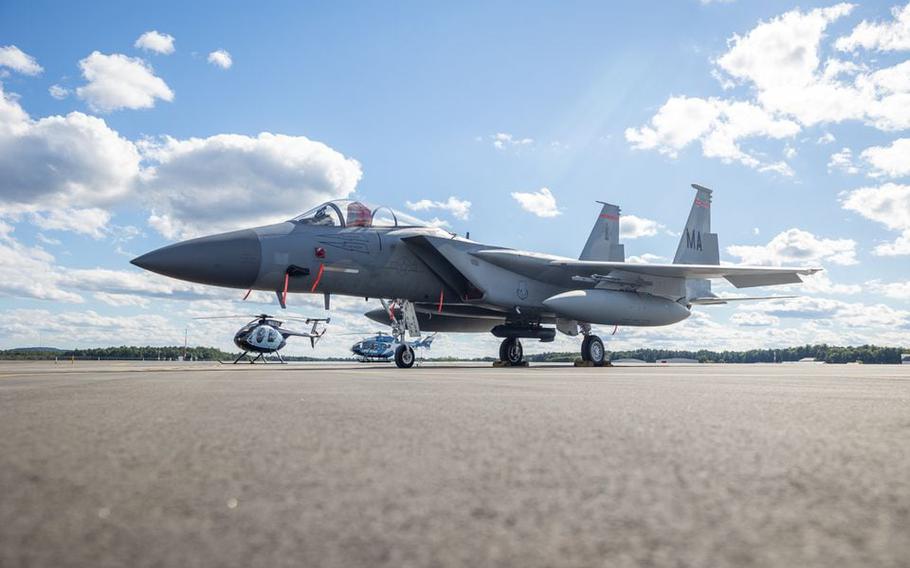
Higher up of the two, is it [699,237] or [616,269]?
[699,237]

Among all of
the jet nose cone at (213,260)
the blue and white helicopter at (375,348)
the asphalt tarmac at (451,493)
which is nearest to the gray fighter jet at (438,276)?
the jet nose cone at (213,260)

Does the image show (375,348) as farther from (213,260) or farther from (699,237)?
(213,260)

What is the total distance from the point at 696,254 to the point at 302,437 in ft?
66.5

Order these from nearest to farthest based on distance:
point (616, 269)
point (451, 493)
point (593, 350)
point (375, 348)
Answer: point (451, 493) → point (616, 269) → point (593, 350) → point (375, 348)

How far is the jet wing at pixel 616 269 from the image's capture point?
47.5 feet

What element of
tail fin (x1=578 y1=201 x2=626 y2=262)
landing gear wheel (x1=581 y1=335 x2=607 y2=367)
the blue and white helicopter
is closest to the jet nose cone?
landing gear wheel (x1=581 y1=335 x2=607 y2=367)

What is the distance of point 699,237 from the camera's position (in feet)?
67.5

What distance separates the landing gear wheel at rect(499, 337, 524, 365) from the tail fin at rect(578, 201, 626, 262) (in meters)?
5.28

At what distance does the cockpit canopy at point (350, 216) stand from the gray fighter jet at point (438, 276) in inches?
0.8

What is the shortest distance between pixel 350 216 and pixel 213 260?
9.99ft

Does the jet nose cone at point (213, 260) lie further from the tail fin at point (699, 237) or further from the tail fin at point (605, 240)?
the tail fin at point (699, 237)

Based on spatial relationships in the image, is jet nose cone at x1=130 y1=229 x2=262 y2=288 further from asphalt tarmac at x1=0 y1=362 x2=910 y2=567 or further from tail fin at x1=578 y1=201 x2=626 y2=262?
tail fin at x1=578 y1=201 x2=626 y2=262

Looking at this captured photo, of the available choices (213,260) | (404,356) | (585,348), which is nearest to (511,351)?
(585,348)

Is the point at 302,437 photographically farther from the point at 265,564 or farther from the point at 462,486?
the point at 265,564
